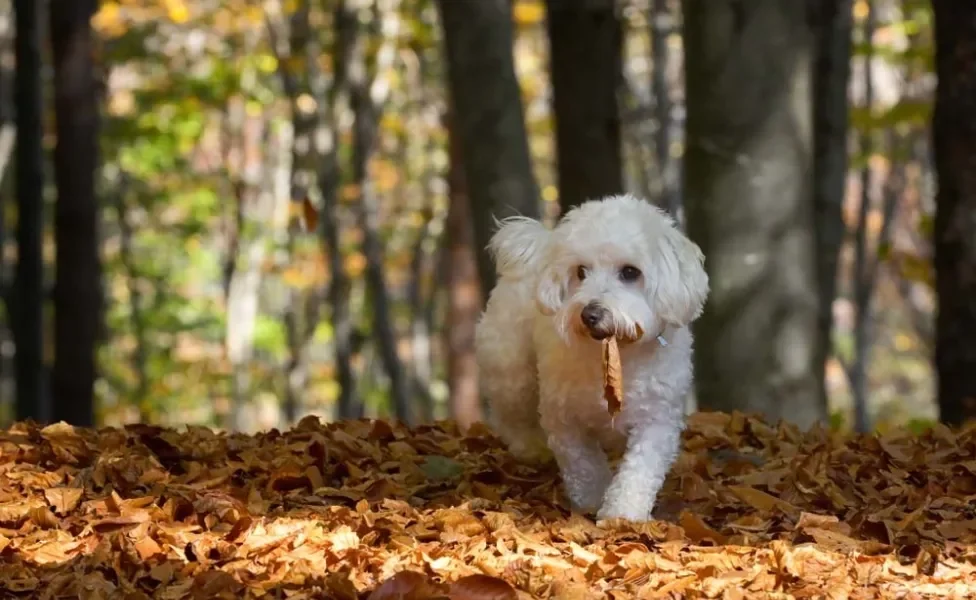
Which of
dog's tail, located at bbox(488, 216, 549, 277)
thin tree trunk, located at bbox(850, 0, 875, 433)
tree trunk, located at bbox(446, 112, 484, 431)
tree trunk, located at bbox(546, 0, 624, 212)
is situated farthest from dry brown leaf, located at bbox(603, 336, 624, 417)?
thin tree trunk, located at bbox(850, 0, 875, 433)

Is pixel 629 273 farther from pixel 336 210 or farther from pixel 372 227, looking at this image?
pixel 336 210

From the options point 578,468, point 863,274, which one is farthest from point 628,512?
point 863,274

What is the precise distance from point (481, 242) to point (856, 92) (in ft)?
89.6

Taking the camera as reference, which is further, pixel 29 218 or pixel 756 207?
pixel 29 218

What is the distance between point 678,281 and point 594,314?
46 cm

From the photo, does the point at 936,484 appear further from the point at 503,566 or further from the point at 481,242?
the point at 481,242

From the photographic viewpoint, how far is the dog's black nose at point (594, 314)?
16.5ft

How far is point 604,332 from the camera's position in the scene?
16.7 ft

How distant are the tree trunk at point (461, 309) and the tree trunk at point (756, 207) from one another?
7.47 metres

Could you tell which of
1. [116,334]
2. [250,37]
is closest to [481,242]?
[250,37]

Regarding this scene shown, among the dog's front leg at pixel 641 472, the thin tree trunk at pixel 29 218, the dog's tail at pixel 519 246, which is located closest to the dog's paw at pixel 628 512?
the dog's front leg at pixel 641 472

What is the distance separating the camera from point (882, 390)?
50.5 metres

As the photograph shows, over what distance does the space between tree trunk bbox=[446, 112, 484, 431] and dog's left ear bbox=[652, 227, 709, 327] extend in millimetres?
10476

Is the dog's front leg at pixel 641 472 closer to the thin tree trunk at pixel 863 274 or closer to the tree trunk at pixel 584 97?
the tree trunk at pixel 584 97
